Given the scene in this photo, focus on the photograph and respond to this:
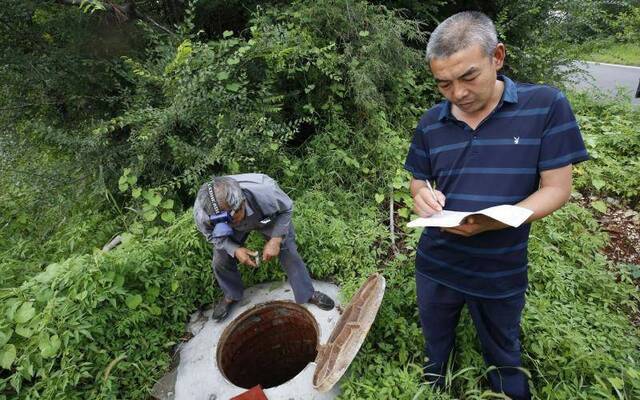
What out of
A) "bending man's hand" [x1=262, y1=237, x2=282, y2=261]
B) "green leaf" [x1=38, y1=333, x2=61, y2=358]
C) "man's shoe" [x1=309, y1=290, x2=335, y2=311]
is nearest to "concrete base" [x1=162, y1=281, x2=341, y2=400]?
"man's shoe" [x1=309, y1=290, x2=335, y2=311]

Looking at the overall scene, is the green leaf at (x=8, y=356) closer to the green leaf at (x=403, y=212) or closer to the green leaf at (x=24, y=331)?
the green leaf at (x=24, y=331)

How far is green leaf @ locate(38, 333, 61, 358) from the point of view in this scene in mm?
2260

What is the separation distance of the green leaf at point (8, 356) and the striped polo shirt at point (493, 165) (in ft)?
8.59

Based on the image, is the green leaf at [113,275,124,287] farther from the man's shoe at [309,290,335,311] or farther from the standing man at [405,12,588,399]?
the standing man at [405,12,588,399]

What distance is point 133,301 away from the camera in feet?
9.05

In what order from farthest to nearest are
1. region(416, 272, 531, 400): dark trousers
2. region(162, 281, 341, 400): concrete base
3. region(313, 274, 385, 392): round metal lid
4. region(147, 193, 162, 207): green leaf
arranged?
region(147, 193, 162, 207): green leaf, region(162, 281, 341, 400): concrete base, region(313, 274, 385, 392): round metal lid, region(416, 272, 531, 400): dark trousers

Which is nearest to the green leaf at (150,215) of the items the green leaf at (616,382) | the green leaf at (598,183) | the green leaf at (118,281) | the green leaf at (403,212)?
the green leaf at (118,281)

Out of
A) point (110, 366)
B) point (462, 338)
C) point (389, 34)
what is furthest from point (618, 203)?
point (110, 366)

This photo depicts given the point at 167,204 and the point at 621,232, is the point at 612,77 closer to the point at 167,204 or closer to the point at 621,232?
the point at 621,232

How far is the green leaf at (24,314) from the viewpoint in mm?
2332

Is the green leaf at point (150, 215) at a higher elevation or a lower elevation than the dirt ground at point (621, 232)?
higher

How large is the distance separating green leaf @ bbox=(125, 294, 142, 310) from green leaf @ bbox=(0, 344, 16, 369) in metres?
0.68

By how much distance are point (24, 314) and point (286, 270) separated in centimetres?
178

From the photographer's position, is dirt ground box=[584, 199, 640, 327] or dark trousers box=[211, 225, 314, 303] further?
dirt ground box=[584, 199, 640, 327]
